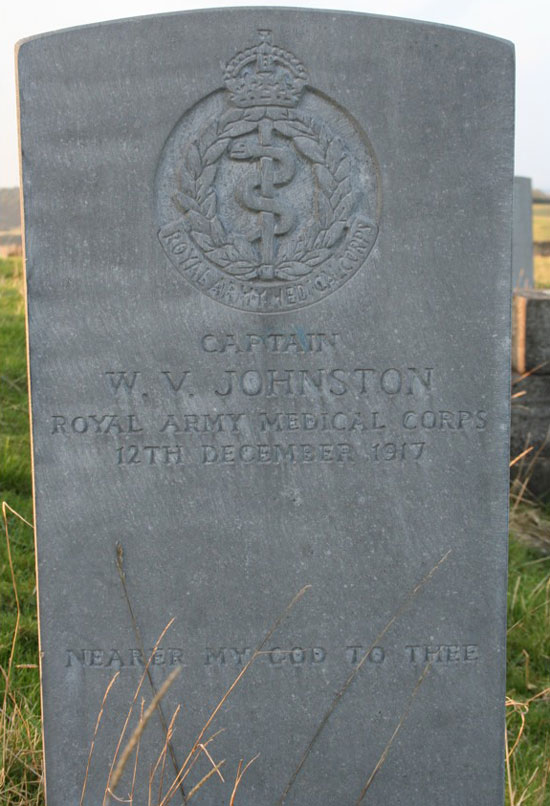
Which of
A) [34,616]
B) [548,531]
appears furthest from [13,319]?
[548,531]

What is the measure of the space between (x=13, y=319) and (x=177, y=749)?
15.1ft

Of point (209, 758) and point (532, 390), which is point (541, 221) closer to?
point (532, 390)

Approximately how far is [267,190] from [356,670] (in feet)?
4.66

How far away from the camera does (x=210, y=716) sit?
290 centimetres

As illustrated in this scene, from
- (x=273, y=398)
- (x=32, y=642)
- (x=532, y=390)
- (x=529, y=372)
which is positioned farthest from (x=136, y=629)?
(x=532, y=390)

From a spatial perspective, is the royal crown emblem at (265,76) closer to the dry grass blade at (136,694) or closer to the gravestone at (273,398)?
the gravestone at (273,398)

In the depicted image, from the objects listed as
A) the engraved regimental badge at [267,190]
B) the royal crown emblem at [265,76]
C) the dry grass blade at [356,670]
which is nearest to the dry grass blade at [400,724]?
the dry grass blade at [356,670]

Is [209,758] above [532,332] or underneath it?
underneath

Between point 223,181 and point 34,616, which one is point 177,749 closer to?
point 34,616

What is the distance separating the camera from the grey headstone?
999cm

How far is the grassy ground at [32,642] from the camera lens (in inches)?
124

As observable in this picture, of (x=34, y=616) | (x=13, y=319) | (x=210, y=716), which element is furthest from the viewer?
(x=13, y=319)

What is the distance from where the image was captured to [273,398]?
9.08ft

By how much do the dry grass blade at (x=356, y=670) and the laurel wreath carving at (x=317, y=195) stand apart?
37.6 inches
